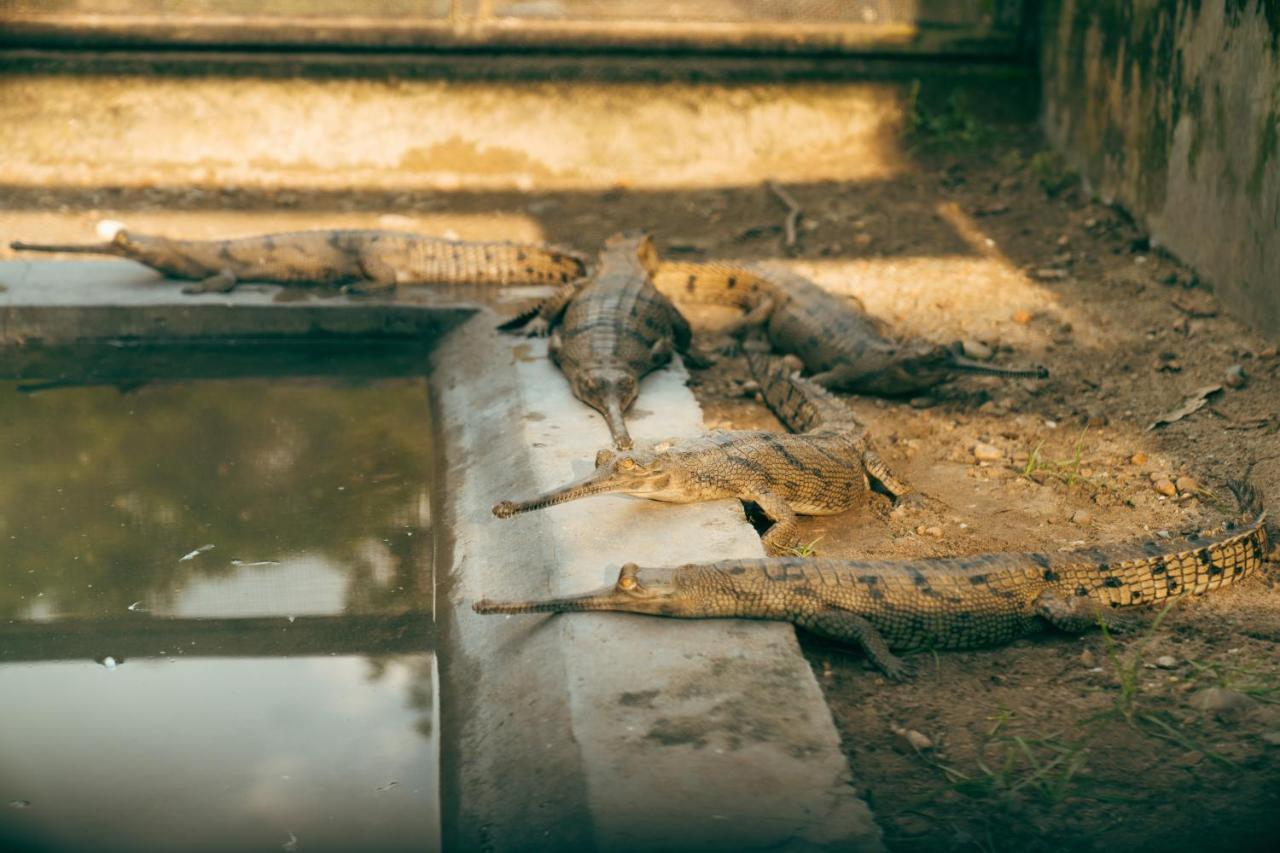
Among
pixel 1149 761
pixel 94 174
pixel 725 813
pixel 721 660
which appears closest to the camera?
pixel 725 813

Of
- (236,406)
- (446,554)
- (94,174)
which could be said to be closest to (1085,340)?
(446,554)

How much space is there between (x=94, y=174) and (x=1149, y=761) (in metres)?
7.61

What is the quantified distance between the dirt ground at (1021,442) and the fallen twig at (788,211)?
7 centimetres

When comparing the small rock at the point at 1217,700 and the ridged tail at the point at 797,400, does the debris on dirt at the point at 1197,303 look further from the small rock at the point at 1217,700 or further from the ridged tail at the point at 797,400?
the small rock at the point at 1217,700

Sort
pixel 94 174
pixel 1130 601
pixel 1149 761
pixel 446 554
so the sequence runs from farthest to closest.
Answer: pixel 94 174 < pixel 446 554 < pixel 1130 601 < pixel 1149 761

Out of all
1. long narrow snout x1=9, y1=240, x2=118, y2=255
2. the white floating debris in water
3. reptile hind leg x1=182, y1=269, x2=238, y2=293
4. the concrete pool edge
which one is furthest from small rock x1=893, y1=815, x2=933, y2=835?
the white floating debris in water

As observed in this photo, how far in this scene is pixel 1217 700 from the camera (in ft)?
12.9

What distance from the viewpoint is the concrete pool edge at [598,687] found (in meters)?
3.33

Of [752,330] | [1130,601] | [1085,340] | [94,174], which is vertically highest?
[94,174]

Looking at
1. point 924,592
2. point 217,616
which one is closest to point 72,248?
point 217,616

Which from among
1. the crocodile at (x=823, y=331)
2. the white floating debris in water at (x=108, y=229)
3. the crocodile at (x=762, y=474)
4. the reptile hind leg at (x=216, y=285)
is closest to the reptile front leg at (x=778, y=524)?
the crocodile at (x=762, y=474)

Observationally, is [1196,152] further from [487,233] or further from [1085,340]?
[487,233]

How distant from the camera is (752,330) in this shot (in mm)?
7074

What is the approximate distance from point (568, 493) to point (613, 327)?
1854mm
